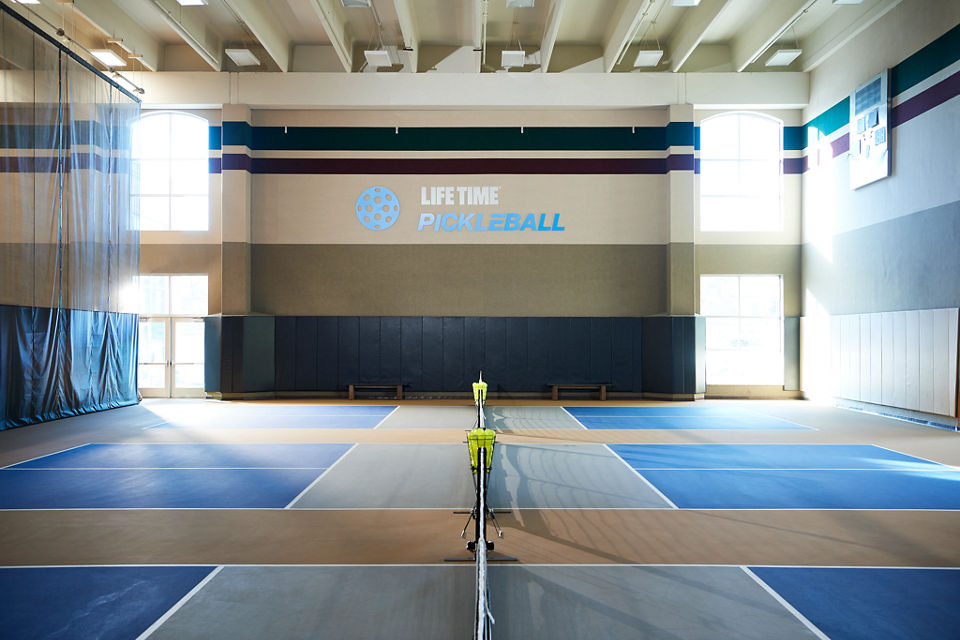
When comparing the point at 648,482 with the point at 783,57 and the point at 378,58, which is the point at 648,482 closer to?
the point at 378,58

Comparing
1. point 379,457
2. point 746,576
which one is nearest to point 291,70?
point 379,457

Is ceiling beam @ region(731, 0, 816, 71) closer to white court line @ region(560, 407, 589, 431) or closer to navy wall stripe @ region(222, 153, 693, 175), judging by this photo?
navy wall stripe @ region(222, 153, 693, 175)

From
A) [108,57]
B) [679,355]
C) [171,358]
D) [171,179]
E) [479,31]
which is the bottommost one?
[171,358]

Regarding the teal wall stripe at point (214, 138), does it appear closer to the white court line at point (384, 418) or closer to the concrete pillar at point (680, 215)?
the white court line at point (384, 418)

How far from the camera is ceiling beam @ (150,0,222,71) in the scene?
517 inches

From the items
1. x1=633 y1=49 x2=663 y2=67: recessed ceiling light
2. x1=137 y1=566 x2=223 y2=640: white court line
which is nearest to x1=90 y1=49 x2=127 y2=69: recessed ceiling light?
x1=633 y1=49 x2=663 y2=67: recessed ceiling light

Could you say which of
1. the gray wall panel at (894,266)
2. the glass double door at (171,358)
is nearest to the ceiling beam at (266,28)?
the glass double door at (171,358)

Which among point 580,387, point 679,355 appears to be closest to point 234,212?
point 580,387

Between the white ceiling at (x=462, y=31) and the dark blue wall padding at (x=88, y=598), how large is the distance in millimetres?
11723

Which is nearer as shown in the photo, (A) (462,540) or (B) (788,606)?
(B) (788,606)

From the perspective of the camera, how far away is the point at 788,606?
13.0 feet

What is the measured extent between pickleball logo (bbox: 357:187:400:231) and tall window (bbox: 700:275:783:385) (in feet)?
27.5

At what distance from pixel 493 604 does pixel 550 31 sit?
44.8 ft

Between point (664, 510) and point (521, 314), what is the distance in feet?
35.2
